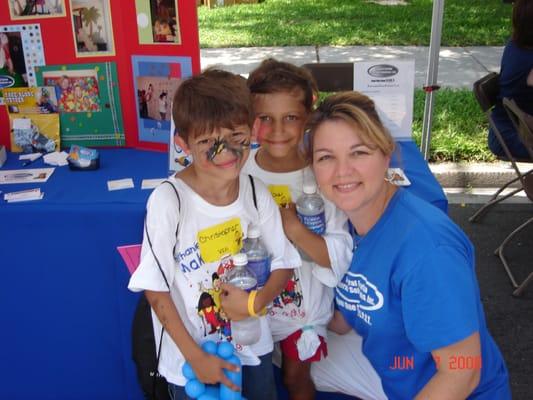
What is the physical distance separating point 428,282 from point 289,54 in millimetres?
6611

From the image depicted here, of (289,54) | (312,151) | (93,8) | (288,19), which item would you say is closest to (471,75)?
(289,54)

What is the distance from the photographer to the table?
2223mm

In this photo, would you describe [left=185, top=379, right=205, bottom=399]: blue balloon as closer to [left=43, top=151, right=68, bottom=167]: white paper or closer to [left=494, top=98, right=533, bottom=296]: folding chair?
[left=43, top=151, right=68, bottom=167]: white paper

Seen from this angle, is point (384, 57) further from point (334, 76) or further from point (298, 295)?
point (298, 295)

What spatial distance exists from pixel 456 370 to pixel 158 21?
6.09ft

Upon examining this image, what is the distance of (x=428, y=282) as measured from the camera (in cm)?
149

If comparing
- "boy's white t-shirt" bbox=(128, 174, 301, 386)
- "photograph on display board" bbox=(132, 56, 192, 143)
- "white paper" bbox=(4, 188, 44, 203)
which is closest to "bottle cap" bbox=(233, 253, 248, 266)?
"boy's white t-shirt" bbox=(128, 174, 301, 386)

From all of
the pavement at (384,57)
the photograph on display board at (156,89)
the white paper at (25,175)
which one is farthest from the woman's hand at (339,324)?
the pavement at (384,57)

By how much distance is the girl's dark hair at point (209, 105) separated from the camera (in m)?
1.67

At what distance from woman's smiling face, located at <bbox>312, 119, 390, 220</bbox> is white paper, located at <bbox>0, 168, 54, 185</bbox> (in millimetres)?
1344

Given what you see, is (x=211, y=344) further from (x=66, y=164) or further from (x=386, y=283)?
(x=66, y=164)

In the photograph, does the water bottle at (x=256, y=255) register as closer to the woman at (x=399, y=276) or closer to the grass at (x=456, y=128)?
the woman at (x=399, y=276)

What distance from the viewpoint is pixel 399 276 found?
157 cm

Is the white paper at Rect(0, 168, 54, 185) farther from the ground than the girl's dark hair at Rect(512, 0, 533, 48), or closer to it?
closer to it
